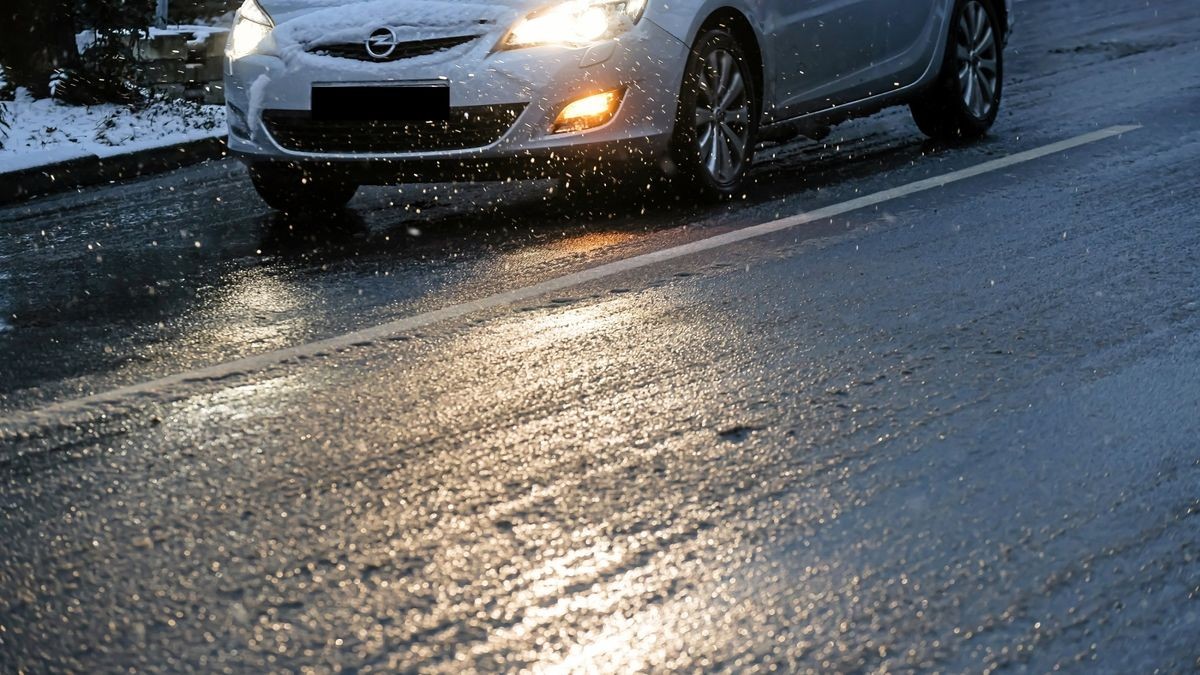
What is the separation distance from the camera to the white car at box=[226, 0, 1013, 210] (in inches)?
271

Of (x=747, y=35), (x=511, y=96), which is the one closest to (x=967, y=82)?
(x=747, y=35)

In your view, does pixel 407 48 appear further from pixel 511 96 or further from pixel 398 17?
pixel 511 96

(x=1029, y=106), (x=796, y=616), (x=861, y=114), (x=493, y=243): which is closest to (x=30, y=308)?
(x=493, y=243)

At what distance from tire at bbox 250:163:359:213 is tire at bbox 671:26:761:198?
1411mm

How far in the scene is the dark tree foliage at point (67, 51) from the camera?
1148 cm

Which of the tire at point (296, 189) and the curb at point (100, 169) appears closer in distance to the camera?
the tire at point (296, 189)

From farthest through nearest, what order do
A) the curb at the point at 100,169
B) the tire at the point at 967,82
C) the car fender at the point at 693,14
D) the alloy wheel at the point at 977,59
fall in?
the alloy wheel at the point at 977,59, the tire at the point at 967,82, the curb at the point at 100,169, the car fender at the point at 693,14

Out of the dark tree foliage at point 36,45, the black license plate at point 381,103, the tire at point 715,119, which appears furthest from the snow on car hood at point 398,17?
the dark tree foliage at point 36,45

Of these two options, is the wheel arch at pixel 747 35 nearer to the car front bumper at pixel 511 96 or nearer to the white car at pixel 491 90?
the white car at pixel 491 90

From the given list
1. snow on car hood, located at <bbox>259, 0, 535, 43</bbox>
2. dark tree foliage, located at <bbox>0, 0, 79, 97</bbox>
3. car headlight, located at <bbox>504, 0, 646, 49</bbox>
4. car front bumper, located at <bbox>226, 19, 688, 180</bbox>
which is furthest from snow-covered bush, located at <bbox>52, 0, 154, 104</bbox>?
car headlight, located at <bbox>504, 0, 646, 49</bbox>

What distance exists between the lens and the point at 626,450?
3928mm

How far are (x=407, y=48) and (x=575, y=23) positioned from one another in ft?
2.21

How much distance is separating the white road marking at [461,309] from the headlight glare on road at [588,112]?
27.2 inches

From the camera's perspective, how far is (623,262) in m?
6.23
